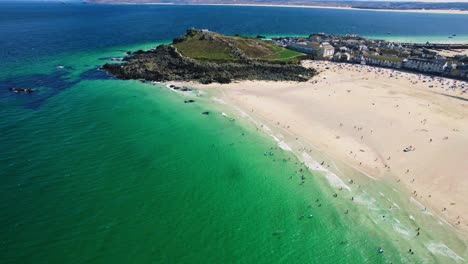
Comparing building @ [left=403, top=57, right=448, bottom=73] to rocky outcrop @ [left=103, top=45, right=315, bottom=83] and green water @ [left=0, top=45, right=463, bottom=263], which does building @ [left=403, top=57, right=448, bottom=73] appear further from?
green water @ [left=0, top=45, right=463, bottom=263]

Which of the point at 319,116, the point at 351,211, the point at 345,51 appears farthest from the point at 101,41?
the point at 351,211

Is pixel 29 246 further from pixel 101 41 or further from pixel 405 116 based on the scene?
pixel 101 41

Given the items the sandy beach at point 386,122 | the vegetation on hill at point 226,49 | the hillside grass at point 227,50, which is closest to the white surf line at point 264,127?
the sandy beach at point 386,122

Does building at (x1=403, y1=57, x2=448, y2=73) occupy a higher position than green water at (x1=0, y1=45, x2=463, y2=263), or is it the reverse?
building at (x1=403, y1=57, x2=448, y2=73)

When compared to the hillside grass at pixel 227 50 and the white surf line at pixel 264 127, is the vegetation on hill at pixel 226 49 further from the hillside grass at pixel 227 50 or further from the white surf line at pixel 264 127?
the white surf line at pixel 264 127

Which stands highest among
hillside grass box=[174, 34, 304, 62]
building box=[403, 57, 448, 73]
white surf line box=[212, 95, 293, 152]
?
hillside grass box=[174, 34, 304, 62]

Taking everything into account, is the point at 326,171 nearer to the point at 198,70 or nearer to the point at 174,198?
the point at 174,198

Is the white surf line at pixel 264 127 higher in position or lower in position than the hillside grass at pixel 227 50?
lower

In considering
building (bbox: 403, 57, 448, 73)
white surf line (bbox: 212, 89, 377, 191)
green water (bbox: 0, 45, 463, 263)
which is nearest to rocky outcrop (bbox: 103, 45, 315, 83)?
green water (bbox: 0, 45, 463, 263)

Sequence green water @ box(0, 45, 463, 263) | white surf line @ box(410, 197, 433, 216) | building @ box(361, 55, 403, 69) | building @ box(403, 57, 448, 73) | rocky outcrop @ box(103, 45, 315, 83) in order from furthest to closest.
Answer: building @ box(361, 55, 403, 69) → building @ box(403, 57, 448, 73) → rocky outcrop @ box(103, 45, 315, 83) → white surf line @ box(410, 197, 433, 216) → green water @ box(0, 45, 463, 263)
